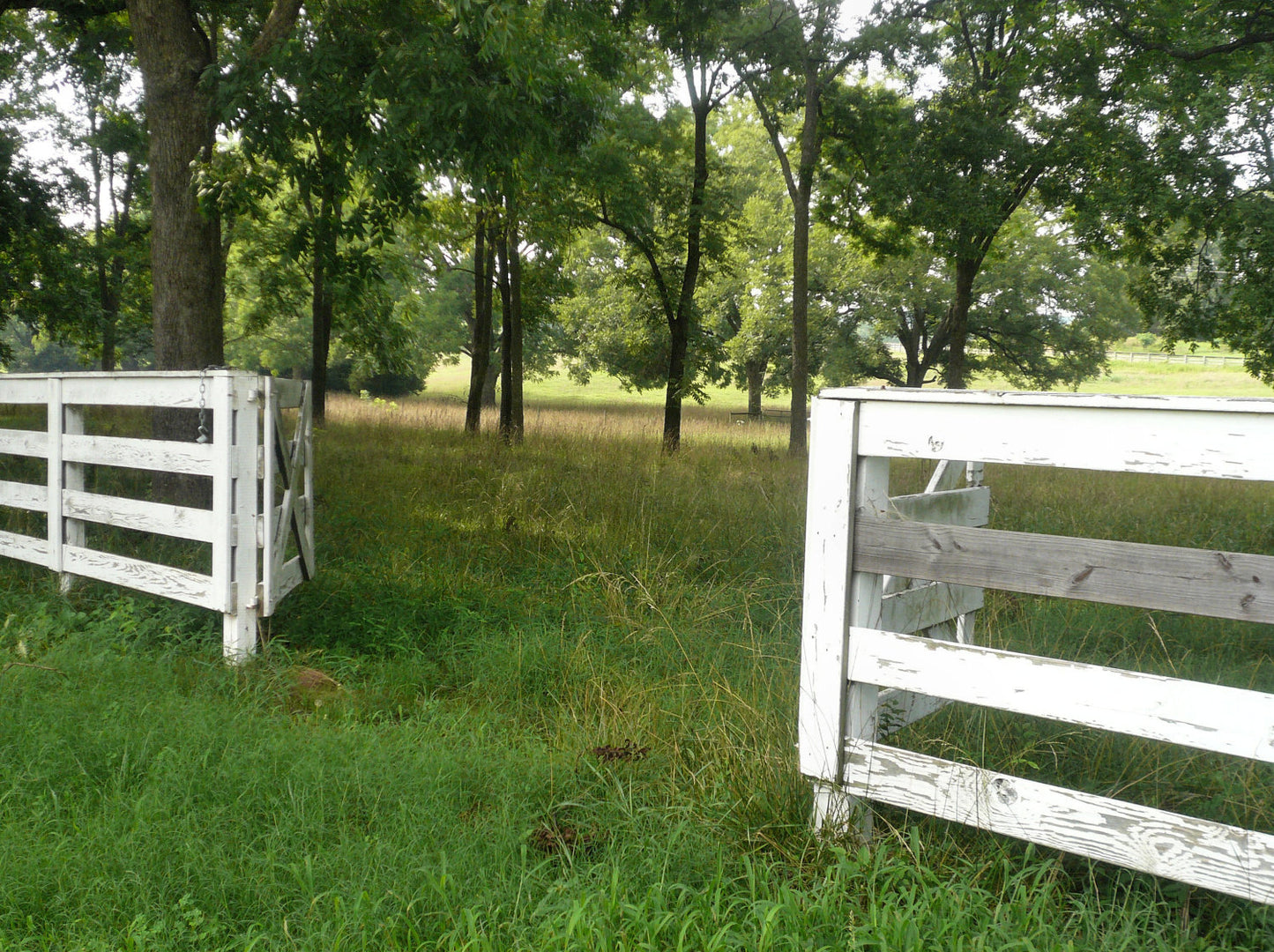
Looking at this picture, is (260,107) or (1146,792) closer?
(1146,792)

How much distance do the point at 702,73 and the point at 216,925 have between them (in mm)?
17328

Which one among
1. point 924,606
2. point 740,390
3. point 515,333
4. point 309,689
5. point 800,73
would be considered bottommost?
point 309,689

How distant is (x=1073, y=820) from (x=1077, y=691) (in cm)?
34

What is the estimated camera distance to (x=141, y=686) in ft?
13.2

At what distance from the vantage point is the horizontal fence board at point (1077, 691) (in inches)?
82.5

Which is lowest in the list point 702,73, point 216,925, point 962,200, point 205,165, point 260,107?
point 216,925

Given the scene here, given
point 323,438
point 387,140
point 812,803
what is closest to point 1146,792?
point 812,803

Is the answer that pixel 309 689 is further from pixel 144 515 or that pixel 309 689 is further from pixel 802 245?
pixel 802 245

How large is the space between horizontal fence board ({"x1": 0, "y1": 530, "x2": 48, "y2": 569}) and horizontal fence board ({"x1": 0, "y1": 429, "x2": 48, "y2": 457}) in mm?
569

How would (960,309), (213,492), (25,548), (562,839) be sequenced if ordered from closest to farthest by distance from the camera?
(562,839) < (213,492) < (25,548) < (960,309)

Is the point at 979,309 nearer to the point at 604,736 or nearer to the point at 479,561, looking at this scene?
the point at 479,561

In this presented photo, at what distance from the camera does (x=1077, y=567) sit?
2295 mm

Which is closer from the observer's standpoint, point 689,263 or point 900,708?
point 900,708

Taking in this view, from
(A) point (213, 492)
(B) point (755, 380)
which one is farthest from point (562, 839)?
(B) point (755, 380)
